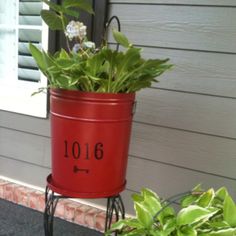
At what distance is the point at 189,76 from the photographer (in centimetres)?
147

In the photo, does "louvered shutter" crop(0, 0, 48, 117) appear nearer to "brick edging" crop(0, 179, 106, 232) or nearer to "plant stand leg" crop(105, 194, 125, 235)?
"brick edging" crop(0, 179, 106, 232)

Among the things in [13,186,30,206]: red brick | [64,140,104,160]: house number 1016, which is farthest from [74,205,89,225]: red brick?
[64,140,104,160]: house number 1016

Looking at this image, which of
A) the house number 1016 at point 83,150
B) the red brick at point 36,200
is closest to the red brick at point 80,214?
the red brick at point 36,200

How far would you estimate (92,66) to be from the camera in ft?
3.59

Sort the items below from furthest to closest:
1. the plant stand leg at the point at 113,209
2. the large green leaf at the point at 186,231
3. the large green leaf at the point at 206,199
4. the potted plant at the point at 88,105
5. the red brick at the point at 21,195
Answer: the red brick at the point at 21,195
the plant stand leg at the point at 113,209
the potted plant at the point at 88,105
the large green leaf at the point at 206,199
the large green leaf at the point at 186,231

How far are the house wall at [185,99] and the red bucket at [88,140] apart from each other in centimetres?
38

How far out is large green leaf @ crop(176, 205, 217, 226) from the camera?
905 mm

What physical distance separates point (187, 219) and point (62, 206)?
1.10m

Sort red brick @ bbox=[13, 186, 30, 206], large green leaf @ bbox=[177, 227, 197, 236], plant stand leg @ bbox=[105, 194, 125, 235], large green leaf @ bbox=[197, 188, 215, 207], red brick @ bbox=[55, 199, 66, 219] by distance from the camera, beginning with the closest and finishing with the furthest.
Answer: large green leaf @ bbox=[177, 227, 197, 236] → large green leaf @ bbox=[197, 188, 215, 207] → plant stand leg @ bbox=[105, 194, 125, 235] → red brick @ bbox=[55, 199, 66, 219] → red brick @ bbox=[13, 186, 30, 206]

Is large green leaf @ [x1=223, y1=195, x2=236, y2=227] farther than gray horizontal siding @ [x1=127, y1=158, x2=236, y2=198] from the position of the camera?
No

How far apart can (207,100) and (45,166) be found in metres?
1.03

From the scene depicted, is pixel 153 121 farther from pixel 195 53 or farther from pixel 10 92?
pixel 10 92

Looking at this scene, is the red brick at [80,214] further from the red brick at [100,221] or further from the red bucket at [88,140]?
the red bucket at [88,140]

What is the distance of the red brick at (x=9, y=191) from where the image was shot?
79.6 inches
